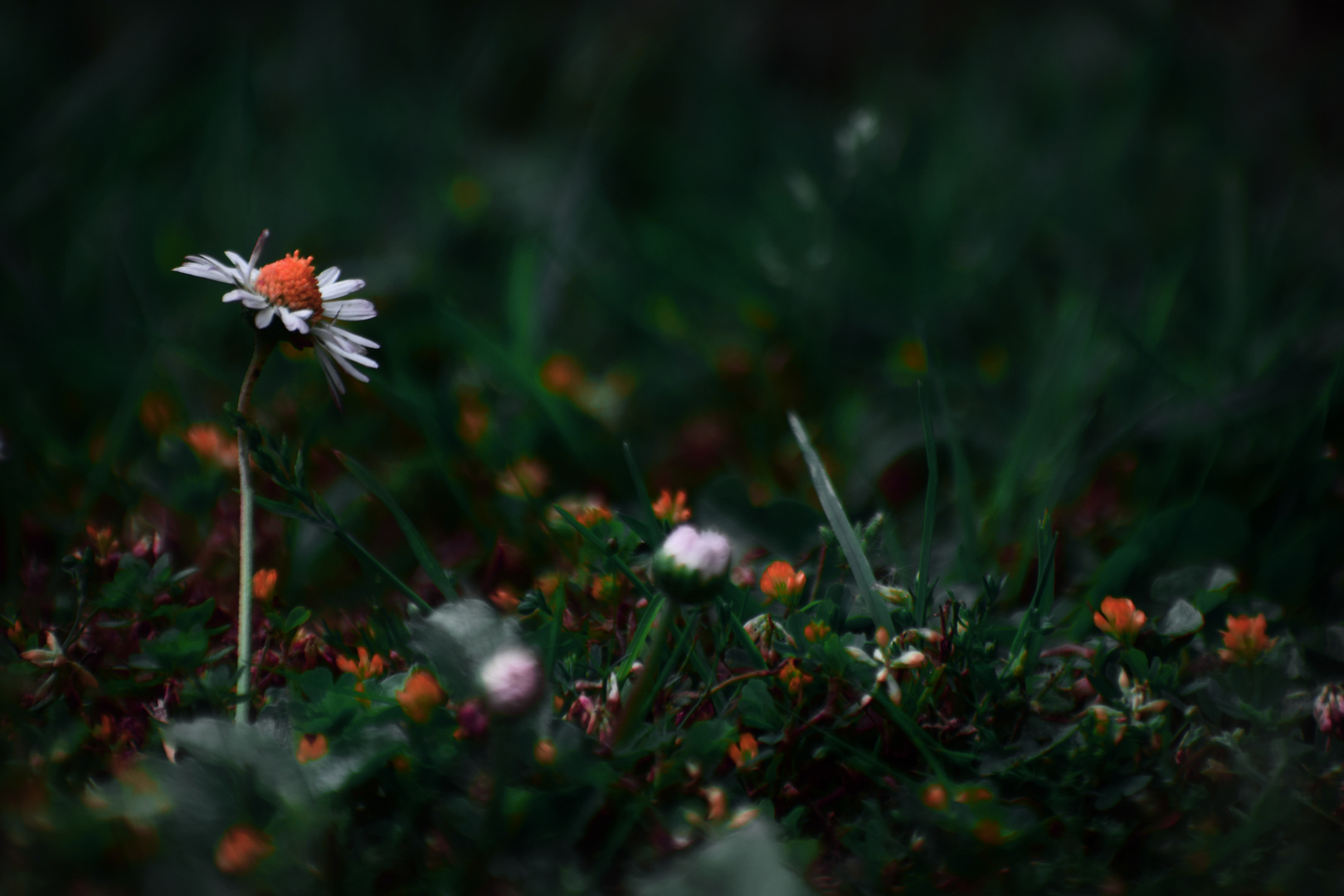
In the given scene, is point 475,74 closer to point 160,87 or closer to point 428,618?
point 160,87

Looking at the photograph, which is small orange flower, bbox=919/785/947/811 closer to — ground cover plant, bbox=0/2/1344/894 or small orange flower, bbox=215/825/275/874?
ground cover plant, bbox=0/2/1344/894

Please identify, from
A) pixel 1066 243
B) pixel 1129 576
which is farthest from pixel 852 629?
pixel 1066 243

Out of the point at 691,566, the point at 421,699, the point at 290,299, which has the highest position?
the point at 290,299

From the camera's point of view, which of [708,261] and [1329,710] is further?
[708,261]

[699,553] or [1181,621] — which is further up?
[699,553]

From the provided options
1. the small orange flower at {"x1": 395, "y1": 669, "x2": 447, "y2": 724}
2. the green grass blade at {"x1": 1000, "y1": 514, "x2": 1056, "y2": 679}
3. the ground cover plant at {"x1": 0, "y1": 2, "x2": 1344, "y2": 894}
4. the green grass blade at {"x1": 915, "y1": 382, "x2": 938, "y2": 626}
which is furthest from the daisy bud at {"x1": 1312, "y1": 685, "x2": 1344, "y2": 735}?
the small orange flower at {"x1": 395, "y1": 669, "x2": 447, "y2": 724}

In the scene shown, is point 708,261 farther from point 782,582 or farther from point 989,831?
point 989,831

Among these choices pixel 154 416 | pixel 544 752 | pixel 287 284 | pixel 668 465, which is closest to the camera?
pixel 544 752

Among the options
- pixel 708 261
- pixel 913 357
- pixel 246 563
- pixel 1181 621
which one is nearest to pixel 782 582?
pixel 1181 621
